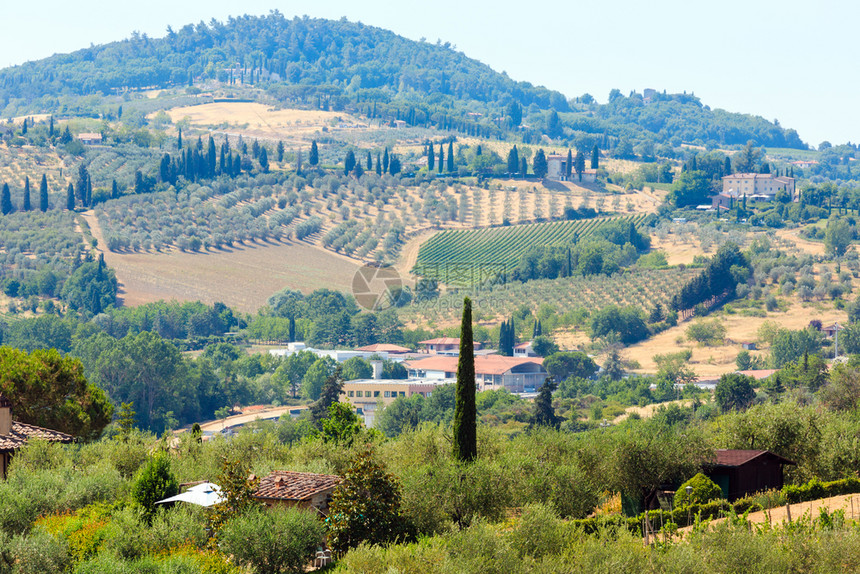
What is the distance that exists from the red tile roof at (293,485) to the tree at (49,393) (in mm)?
14858

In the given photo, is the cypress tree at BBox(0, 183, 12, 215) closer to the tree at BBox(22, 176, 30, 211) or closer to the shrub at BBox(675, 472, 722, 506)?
the tree at BBox(22, 176, 30, 211)

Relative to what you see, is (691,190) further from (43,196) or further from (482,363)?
(43,196)

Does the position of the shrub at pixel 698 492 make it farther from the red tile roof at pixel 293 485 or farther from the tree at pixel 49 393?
the tree at pixel 49 393

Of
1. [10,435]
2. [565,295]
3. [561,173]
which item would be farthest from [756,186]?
[10,435]

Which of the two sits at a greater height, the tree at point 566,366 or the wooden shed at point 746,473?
the wooden shed at point 746,473

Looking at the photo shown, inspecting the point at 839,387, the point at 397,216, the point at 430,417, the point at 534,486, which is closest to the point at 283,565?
the point at 534,486

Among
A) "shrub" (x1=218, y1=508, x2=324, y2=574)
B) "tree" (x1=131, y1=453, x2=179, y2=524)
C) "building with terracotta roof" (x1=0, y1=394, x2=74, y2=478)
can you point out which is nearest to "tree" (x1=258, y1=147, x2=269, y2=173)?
"building with terracotta roof" (x1=0, y1=394, x2=74, y2=478)

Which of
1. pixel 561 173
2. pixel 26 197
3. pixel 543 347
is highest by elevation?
pixel 561 173

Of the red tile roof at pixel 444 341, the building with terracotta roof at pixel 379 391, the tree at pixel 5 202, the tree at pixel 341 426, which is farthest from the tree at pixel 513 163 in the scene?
the tree at pixel 341 426

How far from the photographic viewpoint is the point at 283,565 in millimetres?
21797

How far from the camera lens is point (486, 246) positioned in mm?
131625

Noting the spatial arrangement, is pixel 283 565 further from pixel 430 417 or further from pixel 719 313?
pixel 719 313

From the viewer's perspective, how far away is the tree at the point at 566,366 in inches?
3531

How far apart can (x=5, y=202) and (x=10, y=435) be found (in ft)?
358
